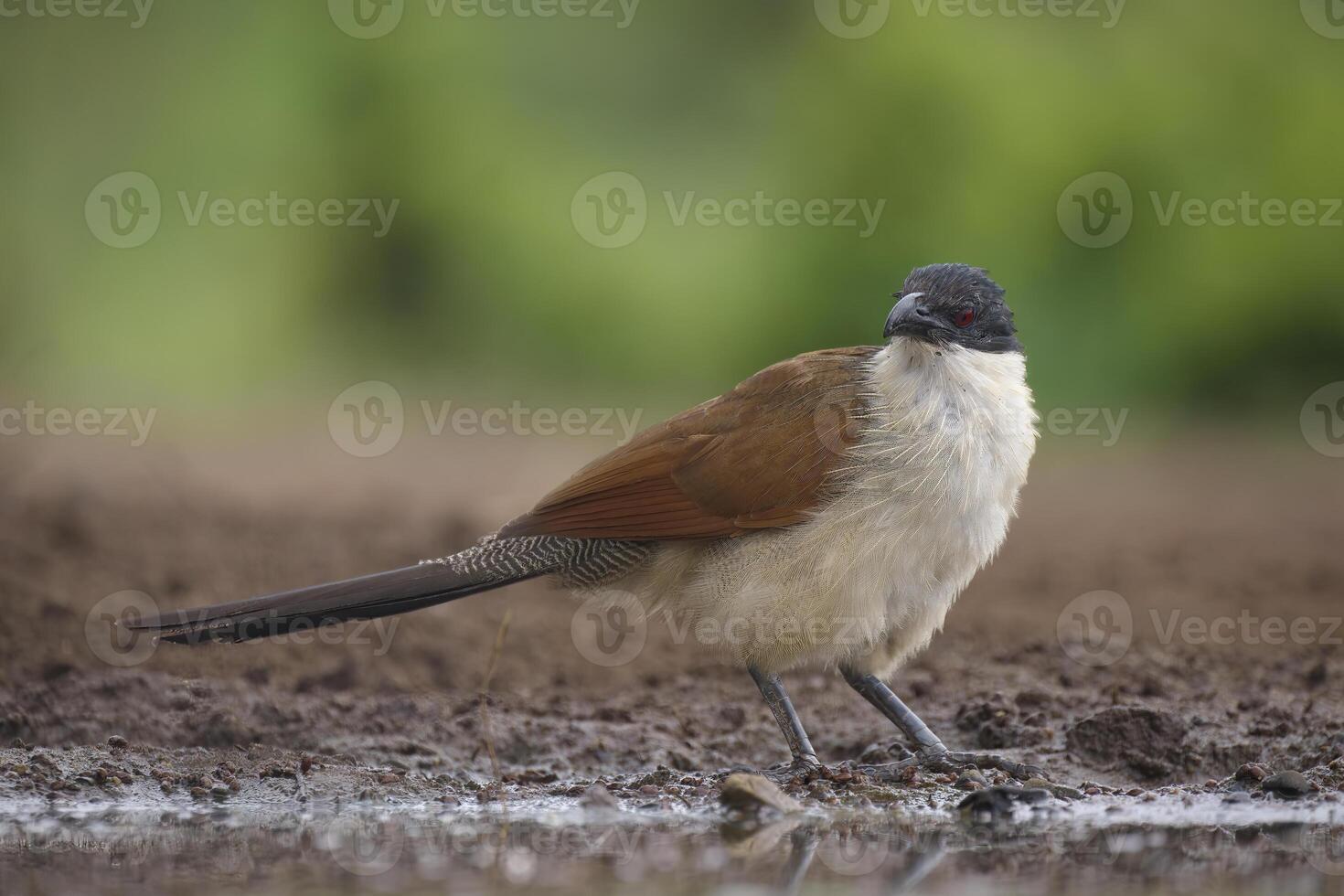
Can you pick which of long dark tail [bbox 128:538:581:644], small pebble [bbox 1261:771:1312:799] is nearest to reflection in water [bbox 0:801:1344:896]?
small pebble [bbox 1261:771:1312:799]

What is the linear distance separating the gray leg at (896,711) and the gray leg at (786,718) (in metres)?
0.31

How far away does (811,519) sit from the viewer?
4527mm

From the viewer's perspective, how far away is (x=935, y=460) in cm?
442

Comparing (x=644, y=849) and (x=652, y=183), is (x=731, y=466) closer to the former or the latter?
(x=644, y=849)

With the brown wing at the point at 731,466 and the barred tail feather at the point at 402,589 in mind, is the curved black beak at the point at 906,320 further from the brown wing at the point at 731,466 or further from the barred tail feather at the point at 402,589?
the barred tail feather at the point at 402,589

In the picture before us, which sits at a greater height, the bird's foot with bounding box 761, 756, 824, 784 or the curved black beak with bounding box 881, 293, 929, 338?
the curved black beak with bounding box 881, 293, 929, 338

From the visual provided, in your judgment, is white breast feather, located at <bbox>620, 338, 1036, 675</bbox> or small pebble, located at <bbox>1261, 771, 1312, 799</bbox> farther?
white breast feather, located at <bbox>620, 338, 1036, 675</bbox>

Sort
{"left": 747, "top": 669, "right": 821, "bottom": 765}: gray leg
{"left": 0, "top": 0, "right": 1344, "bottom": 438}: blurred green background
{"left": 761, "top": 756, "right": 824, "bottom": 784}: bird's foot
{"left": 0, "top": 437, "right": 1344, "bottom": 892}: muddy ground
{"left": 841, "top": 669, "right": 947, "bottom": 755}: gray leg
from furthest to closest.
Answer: {"left": 0, "top": 0, "right": 1344, "bottom": 438}: blurred green background
{"left": 841, "top": 669, "right": 947, "bottom": 755}: gray leg
{"left": 747, "top": 669, "right": 821, "bottom": 765}: gray leg
{"left": 761, "top": 756, "right": 824, "bottom": 784}: bird's foot
{"left": 0, "top": 437, "right": 1344, "bottom": 892}: muddy ground

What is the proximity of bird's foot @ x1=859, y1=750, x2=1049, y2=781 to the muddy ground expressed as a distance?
0.05 m

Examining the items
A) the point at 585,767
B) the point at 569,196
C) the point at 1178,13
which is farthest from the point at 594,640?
the point at 1178,13

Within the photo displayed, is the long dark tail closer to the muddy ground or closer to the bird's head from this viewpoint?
the muddy ground

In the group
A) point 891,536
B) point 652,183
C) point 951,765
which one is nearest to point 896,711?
point 951,765

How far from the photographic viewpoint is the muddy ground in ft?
11.3

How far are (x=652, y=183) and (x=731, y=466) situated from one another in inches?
221
